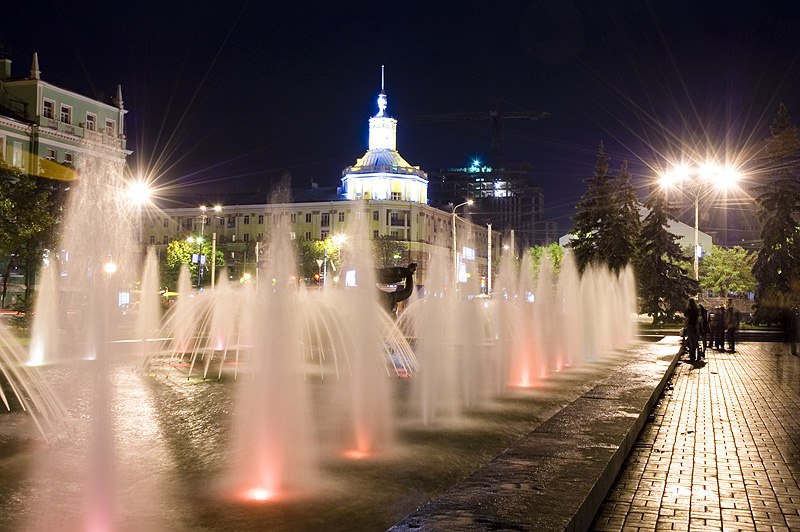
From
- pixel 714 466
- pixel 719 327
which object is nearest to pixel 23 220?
pixel 719 327

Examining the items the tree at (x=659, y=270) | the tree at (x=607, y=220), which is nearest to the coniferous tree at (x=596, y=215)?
the tree at (x=607, y=220)

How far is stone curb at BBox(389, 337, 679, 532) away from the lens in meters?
4.80

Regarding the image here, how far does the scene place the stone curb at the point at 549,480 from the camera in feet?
Answer: 15.8

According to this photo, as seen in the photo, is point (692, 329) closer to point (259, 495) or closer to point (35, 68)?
point (259, 495)

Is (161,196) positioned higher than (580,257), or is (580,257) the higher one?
(161,196)

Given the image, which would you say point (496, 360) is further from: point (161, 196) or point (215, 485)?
point (161, 196)

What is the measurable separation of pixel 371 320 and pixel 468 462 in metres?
3.27

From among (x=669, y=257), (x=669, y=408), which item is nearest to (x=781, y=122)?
(x=669, y=257)

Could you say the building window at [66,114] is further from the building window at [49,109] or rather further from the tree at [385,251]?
the tree at [385,251]

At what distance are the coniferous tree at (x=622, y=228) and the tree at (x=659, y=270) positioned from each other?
1312 millimetres

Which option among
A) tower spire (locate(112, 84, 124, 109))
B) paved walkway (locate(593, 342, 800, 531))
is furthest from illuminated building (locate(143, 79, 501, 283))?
paved walkway (locate(593, 342, 800, 531))

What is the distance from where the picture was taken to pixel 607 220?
164 feet

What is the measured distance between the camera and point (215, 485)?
23.4 feet

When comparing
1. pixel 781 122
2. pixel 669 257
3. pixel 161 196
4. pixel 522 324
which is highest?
pixel 161 196
